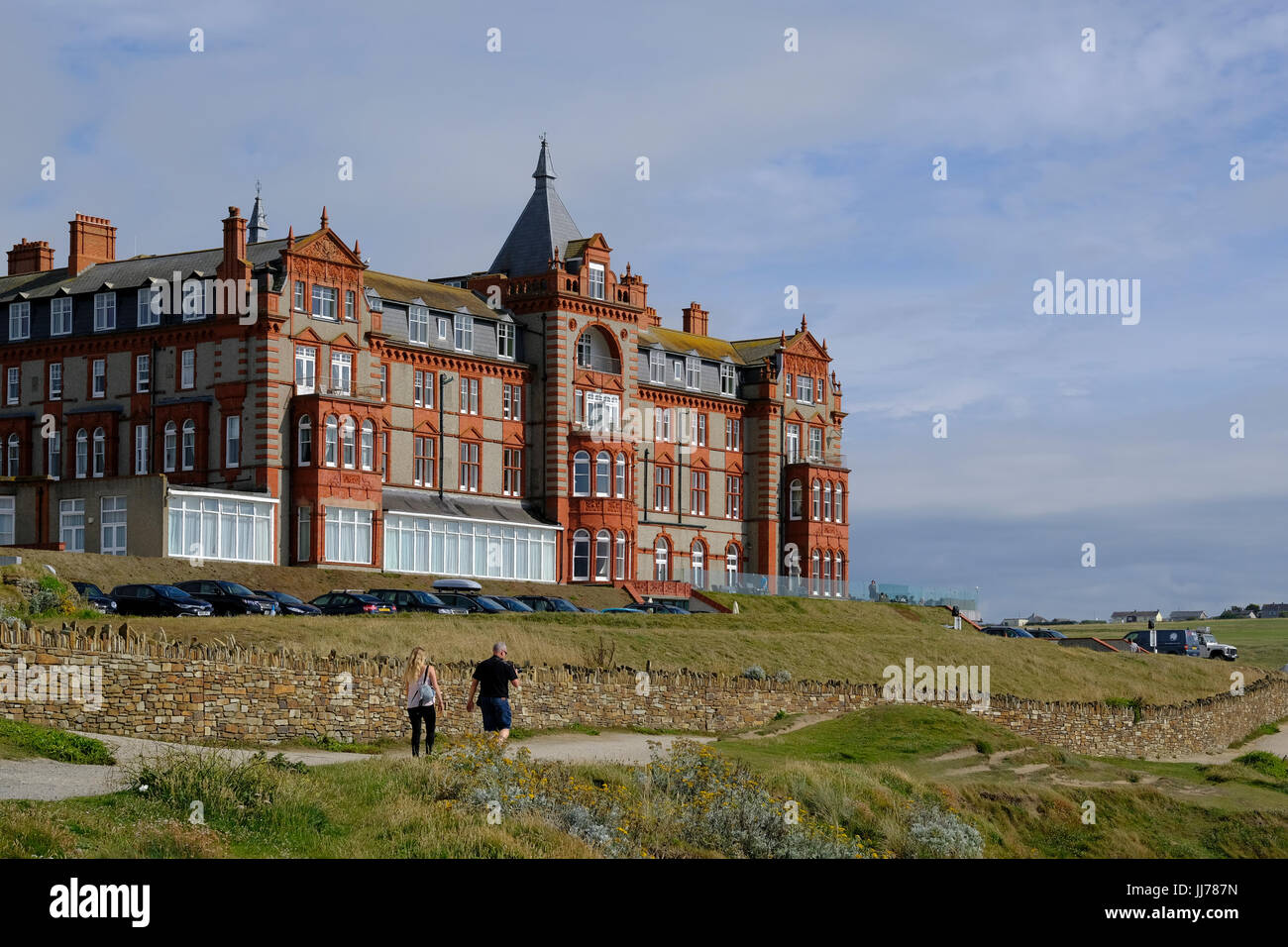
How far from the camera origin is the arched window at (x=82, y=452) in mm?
77625

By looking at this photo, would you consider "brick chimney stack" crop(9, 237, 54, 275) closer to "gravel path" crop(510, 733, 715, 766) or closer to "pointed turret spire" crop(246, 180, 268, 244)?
"pointed turret spire" crop(246, 180, 268, 244)

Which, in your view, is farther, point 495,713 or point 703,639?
point 703,639

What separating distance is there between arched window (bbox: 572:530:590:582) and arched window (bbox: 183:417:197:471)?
19.5 m

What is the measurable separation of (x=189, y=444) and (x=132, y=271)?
31.8ft

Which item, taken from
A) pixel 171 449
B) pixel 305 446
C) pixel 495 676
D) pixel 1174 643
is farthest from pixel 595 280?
pixel 495 676

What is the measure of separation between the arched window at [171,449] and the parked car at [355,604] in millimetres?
21092

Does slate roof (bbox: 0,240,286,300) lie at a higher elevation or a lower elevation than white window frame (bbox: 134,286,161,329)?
higher

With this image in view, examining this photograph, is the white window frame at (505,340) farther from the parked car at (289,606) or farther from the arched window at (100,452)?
the parked car at (289,606)

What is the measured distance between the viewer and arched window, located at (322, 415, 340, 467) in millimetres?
73875

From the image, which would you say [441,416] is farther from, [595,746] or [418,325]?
[595,746]

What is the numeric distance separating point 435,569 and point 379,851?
56.8 metres

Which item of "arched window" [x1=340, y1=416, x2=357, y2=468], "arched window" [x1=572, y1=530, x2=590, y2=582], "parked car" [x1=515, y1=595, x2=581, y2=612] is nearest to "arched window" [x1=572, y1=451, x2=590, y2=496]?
"arched window" [x1=572, y1=530, x2=590, y2=582]

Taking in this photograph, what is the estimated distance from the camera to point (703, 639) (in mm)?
56875
